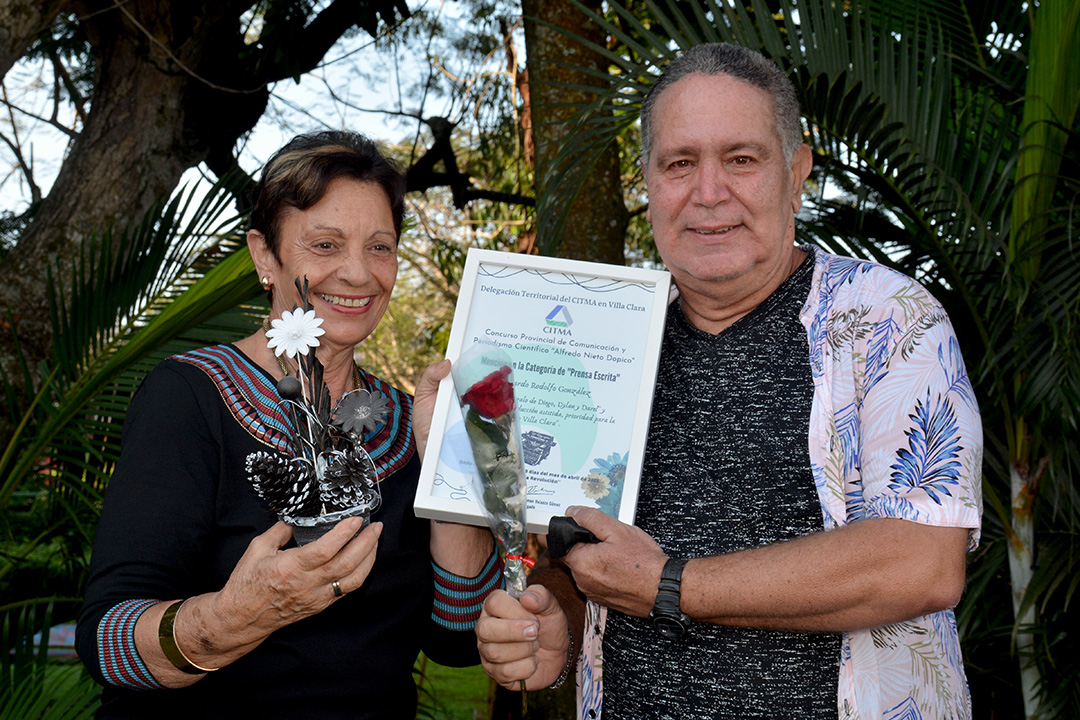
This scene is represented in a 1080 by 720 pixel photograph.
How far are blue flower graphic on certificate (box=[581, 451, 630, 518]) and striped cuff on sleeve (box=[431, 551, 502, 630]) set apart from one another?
54cm

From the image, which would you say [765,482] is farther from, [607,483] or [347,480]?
[347,480]

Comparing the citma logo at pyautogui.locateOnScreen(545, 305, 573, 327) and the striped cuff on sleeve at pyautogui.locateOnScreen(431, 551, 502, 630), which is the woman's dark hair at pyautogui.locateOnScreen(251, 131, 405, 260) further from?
the striped cuff on sleeve at pyautogui.locateOnScreen(431, 551, 502, 630)

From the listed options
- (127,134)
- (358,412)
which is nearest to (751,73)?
(358,412)

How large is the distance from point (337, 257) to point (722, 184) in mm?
1010

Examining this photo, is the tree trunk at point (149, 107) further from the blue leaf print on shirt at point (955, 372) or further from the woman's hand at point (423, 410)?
the blue leaf print on shirt at point (955, 372)

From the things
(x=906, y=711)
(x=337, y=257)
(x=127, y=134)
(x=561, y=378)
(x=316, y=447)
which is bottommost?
(x=906, y=711)

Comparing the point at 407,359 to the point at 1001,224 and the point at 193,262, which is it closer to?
the point at 193,262

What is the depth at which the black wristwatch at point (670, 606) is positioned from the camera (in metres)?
1.78

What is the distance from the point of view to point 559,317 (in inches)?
85.0

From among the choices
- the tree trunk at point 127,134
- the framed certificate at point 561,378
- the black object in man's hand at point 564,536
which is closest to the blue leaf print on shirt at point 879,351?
the framed certificate at point 561,378

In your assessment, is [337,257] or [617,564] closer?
[617,564]

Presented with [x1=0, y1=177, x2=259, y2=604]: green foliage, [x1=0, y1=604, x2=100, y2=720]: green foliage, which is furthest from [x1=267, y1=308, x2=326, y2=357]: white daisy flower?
[x1=0, y1=604, x2=100, y2=720]: green foliage

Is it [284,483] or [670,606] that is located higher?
[284,483]

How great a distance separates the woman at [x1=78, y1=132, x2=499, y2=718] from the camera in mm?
1727
